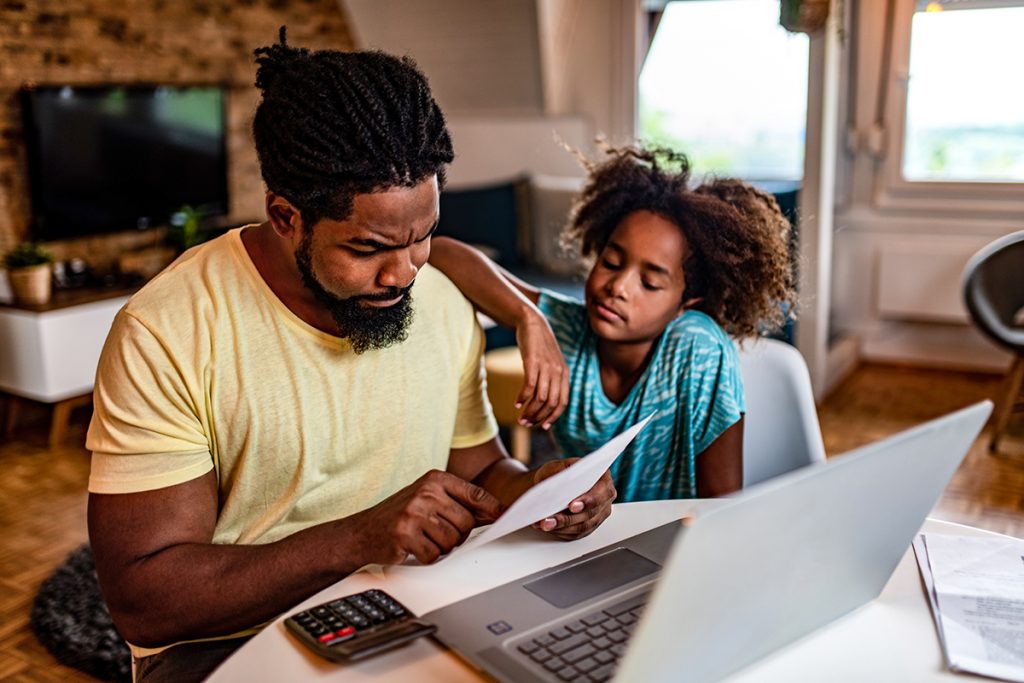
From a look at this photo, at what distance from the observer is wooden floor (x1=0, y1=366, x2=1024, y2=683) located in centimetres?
230

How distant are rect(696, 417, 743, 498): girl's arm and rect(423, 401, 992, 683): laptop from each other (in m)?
0.44

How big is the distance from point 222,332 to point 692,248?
30.5 inches

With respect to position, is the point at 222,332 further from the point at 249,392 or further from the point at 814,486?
the point at 814,486

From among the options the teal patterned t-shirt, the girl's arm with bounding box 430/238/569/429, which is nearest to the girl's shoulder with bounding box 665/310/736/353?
the teal patterned t-shirt

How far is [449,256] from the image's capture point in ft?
4.69

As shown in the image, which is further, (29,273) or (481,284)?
(29,273)

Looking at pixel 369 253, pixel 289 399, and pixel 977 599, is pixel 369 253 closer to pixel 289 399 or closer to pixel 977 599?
pixel 289 399

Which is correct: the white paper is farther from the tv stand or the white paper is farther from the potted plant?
the potted plant

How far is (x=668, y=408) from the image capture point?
1504mm

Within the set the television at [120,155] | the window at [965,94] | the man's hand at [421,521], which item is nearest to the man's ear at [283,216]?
the man's hand at [421,521]

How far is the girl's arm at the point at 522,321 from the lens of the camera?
1.27m

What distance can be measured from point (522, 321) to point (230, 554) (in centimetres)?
52

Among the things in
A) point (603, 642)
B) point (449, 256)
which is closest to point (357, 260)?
point (449, 256)

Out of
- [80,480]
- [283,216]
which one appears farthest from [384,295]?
[80,480]
